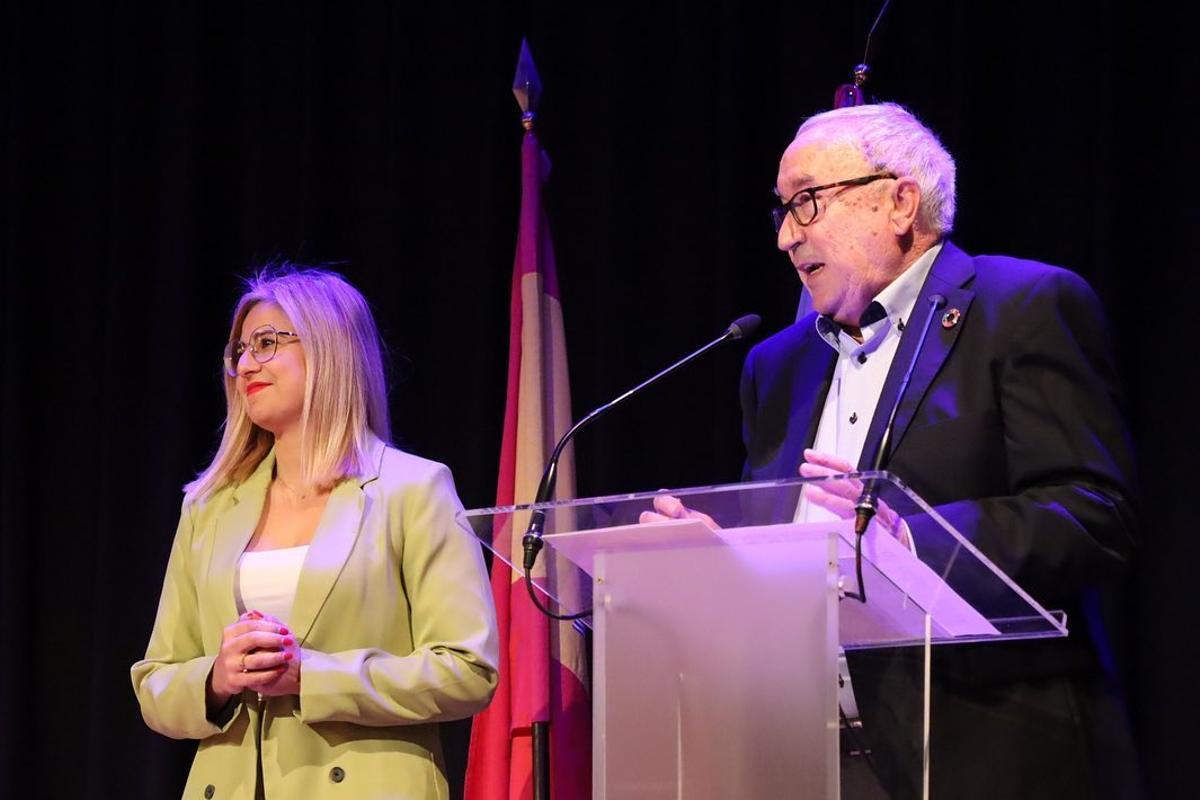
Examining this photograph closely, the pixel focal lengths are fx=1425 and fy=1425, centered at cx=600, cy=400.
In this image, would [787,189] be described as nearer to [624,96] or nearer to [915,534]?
[915,534]

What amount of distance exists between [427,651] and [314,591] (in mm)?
250

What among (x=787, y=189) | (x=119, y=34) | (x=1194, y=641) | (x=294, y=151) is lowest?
(x=1194, y=641)

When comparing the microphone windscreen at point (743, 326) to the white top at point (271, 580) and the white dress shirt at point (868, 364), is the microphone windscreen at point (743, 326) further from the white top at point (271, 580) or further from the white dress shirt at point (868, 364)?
the white top at point (271, 580)

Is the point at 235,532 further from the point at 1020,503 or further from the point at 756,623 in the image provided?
the point at 1020,503

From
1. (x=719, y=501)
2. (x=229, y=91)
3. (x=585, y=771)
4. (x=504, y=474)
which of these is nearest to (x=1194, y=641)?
(x=585, y=771)

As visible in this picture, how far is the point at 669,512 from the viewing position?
187 centimetres

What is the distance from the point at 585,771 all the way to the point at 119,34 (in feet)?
Answer: 9.65

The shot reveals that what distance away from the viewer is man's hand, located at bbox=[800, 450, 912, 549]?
70.4 inches

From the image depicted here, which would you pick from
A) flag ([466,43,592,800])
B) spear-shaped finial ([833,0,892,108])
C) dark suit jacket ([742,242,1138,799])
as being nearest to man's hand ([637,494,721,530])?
dark suit jacket ([742,242,1138,799])

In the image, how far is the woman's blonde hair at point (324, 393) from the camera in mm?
3004

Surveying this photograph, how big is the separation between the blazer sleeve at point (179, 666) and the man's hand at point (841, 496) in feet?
4.49

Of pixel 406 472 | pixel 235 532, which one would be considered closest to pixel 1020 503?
pixel 406 472

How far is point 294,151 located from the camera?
182 inches

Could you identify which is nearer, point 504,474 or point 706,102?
point 504,474
